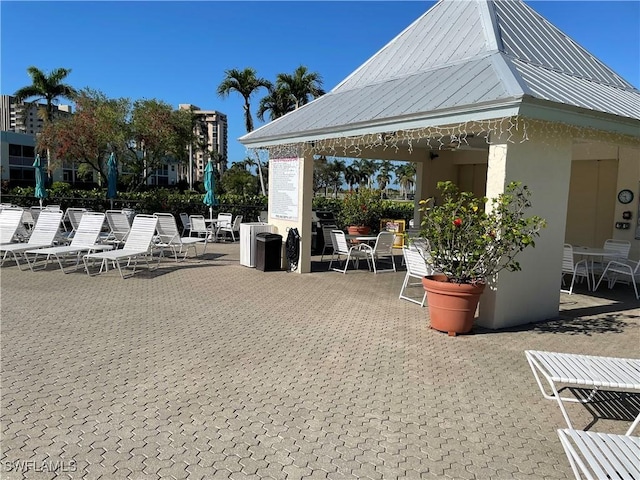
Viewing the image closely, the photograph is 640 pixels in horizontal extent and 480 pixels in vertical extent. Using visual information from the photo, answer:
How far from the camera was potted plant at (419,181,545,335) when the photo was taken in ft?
17.4

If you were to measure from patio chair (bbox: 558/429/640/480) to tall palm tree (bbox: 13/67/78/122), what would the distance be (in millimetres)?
32923

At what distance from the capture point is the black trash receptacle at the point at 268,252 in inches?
376

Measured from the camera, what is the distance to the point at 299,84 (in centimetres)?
2586

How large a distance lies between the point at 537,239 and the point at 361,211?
10868 millimetres

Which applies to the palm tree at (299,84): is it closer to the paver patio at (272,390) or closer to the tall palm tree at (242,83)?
the tall palm tree at (242,83)

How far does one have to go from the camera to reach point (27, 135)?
5228 cm

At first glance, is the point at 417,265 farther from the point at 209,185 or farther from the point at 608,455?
the point at 209,185

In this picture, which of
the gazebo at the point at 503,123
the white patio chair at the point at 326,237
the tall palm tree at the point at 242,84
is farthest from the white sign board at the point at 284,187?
the tall palm tree at the point at 242,84

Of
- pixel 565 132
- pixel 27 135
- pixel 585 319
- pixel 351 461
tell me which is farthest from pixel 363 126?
pixel 27 135

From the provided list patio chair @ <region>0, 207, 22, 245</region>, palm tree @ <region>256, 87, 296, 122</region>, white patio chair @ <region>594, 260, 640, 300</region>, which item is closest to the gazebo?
white patio chair @ <region>594, 260, 640, 300</region>

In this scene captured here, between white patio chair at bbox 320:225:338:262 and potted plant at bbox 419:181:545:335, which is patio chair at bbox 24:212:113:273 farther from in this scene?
potted plant at bbox 419:181:545:335

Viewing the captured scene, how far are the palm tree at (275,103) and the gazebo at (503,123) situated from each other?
49.0 ft

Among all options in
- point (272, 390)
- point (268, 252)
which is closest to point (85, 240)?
point (268, 252)

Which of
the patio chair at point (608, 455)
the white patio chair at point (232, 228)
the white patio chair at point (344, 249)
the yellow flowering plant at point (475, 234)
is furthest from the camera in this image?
the white patio chair at point (232, 228)
